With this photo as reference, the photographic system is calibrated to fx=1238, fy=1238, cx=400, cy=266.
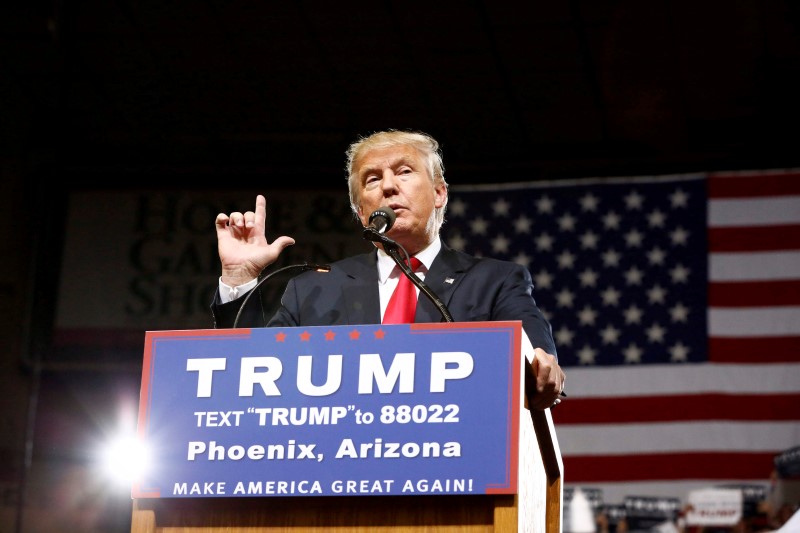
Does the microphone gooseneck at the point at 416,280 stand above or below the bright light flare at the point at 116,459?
below

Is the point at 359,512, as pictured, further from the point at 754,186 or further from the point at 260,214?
the point at 754,186

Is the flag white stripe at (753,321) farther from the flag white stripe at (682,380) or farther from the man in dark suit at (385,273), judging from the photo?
the man in dark suit at (385,273)

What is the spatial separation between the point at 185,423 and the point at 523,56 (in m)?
4.13

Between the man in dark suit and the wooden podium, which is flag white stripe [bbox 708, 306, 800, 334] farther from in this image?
the wooden podium

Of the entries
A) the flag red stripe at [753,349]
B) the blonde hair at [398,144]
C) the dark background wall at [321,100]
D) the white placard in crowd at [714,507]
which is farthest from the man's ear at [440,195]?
the flag red stripe at [753,349]

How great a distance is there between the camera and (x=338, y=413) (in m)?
1.74

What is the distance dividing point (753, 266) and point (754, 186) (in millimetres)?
392

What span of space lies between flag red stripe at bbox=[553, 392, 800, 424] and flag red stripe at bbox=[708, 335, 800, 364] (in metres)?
0.17

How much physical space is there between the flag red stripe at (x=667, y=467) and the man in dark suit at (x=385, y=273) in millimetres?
3270

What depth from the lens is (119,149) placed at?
6625mm

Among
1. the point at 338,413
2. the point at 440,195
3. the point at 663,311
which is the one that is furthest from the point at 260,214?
the point at 663,311

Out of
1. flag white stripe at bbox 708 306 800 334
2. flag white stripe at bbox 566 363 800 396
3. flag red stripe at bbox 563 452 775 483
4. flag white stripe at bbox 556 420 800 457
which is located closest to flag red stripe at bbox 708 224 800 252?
flag white stripe at bbox 708 306 800 334

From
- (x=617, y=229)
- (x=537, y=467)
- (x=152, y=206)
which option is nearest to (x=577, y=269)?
(x=617, y=229)

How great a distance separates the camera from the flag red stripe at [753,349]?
5.50 m
